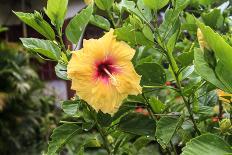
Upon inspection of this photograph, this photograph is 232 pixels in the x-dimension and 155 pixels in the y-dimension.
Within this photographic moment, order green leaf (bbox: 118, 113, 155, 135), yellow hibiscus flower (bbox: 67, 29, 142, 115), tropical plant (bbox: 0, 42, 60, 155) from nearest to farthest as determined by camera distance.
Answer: yellow hibiscus flower (bbox: 67, 29, 142, 115)
green leaf (bbox: 118, 113, 155, 135)
tropical plant (bbox: 0, 42, 60, 155)

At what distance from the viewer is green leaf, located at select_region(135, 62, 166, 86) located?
2.78 feet

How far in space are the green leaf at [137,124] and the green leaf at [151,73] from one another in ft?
0.28

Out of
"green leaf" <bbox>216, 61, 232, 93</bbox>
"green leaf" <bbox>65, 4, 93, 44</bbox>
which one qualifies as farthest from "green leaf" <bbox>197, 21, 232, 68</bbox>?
"green leaf" <bbox>65, 4, 93, 44</bbox>

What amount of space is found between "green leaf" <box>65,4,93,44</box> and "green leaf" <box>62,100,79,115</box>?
0.41 ft

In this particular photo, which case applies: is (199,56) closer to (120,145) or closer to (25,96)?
(120,145)

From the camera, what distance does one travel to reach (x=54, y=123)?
17.7ft

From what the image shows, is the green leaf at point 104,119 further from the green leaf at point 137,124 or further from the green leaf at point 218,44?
the green leaf at point 218,44

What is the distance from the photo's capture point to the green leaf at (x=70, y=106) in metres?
0.87

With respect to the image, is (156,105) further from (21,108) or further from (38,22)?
(21,108)

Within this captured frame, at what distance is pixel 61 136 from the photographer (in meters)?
0.90

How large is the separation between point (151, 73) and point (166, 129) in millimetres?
111

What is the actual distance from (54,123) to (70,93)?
40cm

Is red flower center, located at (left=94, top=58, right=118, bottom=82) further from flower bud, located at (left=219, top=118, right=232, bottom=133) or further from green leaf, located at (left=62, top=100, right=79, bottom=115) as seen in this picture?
flower bud, located at (left=219, top=118, right=232, bottom=133)

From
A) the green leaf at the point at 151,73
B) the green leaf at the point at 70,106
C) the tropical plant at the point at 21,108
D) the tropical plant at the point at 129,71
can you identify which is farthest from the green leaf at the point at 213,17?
the tropical plant at the point at 21,108
